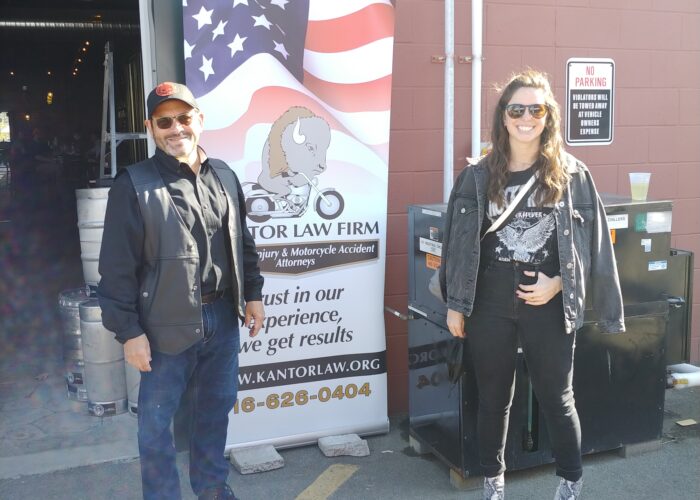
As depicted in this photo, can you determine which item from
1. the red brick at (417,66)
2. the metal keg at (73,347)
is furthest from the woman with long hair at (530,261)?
the metal keg at (73,347)

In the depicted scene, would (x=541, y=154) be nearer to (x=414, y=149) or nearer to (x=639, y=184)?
(x=639, y=184)

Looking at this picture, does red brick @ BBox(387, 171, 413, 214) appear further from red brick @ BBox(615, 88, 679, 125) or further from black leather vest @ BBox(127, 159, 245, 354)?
black leather vest @ BBox(127, 159, 245, 354)

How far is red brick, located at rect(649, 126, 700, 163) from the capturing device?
513 cm

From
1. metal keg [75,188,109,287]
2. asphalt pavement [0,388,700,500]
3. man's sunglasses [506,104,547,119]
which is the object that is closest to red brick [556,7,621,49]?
man's sunglasses [506,104,547,119]

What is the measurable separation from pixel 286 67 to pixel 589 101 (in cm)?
223

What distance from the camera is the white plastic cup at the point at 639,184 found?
3828 mm

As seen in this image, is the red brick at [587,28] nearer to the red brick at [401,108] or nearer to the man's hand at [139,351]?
the red brick at [401,108]

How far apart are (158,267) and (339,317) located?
1566 mm

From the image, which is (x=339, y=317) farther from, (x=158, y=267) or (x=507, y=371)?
(x=158, y=267)

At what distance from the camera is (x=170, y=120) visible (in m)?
2.79

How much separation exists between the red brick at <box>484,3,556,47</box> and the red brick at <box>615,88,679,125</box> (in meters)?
0.72

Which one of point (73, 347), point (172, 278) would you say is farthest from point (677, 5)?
point (73, 347)

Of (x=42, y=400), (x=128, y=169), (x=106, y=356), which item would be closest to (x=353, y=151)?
Answer: (x=128, y=169)

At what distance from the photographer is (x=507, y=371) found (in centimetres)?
304
